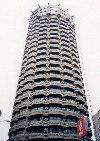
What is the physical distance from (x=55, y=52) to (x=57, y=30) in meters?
9.96

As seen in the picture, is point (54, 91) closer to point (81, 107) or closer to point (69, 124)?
point (81, 107)

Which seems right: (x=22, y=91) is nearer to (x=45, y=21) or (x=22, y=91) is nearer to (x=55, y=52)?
(x=55, y=52)

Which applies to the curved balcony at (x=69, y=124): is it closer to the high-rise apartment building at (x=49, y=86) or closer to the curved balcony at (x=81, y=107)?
the high-rise apartment building at (x=49, y=86)

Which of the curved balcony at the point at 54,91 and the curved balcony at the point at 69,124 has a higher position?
the curved balcony at the point at 54,91

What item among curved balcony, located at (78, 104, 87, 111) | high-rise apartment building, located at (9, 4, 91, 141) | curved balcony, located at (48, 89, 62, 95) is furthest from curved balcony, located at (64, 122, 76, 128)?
curved balcony, located at (48, 89, 62, 95)

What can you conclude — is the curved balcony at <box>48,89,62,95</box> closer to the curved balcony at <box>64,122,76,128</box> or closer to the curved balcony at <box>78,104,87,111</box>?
the curved balcony at <box>78,104,87,111</box>

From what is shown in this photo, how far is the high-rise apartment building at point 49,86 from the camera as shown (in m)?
46.7

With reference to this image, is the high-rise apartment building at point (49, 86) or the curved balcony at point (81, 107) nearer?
the high-rise apartment building at point (49, 86)

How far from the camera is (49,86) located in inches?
2084

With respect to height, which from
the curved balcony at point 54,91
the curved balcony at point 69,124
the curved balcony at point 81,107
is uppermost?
the curved balcony at point 54,91

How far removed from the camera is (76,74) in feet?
193

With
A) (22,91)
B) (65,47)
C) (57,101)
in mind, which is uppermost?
(65,47)

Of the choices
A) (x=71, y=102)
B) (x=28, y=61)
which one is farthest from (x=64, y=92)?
(x=28, y=61)

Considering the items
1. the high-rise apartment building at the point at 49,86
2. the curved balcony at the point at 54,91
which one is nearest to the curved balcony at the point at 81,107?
the high-rise apartment building at the point at 49,86
